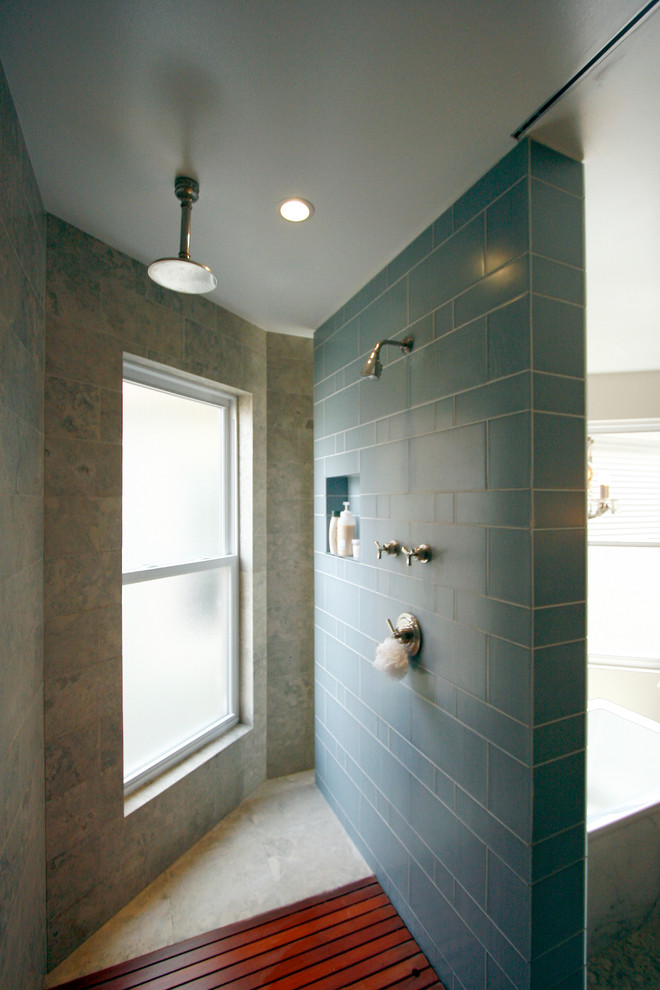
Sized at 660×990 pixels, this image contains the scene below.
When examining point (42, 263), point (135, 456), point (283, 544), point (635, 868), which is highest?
point (42, 263)

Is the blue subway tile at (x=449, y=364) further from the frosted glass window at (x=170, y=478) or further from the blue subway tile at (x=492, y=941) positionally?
the blue subway tile at (x=492, y=941)

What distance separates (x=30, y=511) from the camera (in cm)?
123

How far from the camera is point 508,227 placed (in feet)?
3.62

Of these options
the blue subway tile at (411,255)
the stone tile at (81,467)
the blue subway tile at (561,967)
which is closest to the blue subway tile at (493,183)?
the blue subway tile at (411,255)

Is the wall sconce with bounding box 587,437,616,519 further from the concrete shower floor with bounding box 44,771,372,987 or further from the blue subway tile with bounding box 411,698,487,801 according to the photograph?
the concrete shower floor with bounding box 44,771,372,987

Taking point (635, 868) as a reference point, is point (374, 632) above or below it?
above

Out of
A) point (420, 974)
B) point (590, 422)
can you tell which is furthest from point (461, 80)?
point (590, 422)

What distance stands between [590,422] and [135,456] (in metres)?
2.75

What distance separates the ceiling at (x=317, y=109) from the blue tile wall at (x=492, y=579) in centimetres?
13

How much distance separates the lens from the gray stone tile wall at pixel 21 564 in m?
0.99

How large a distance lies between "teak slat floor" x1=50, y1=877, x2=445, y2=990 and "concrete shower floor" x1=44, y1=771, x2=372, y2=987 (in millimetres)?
47

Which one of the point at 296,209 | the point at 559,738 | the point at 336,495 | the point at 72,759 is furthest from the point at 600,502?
the point at 72,759

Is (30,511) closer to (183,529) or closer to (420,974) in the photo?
(183,529)

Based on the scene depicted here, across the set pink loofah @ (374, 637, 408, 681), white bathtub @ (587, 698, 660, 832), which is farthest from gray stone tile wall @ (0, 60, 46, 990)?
white bathtub @ (587, 698, 660, 832)
